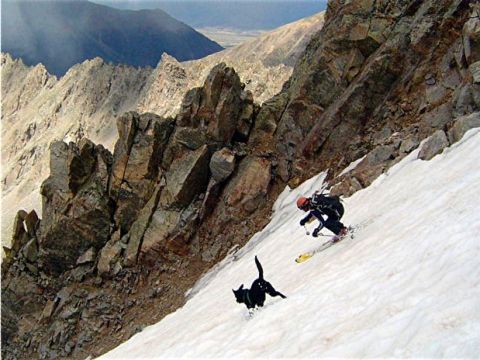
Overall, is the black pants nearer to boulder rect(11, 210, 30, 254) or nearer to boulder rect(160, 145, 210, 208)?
boulder rect(160, 145, 210, 208)

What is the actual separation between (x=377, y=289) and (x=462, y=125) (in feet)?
43.1

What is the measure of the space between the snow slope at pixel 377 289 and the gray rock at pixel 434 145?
19.7 inches

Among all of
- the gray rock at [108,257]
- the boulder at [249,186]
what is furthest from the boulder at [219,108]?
the gray rock at [108,257]

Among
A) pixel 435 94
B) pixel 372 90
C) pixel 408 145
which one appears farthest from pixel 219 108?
pixel 408 145

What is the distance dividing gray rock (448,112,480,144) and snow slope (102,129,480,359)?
63 centimetres

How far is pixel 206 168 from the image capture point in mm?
39688

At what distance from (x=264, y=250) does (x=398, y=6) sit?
20228 mm

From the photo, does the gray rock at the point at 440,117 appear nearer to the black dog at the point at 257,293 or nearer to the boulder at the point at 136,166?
the black dog at the point at 257,293

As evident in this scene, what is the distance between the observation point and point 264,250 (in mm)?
29312

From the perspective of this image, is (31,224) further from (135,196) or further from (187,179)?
(187,179)

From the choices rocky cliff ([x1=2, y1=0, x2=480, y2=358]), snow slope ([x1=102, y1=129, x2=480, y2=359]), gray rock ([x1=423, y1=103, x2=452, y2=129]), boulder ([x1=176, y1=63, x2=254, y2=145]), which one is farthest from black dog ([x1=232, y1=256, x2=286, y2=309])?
boulder ([x1=176, y1=63, x2=254, y2=145])

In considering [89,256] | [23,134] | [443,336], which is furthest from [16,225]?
[23,134]

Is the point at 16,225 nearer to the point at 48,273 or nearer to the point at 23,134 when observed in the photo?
the point at 48,273

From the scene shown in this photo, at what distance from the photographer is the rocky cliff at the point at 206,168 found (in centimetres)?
3322
